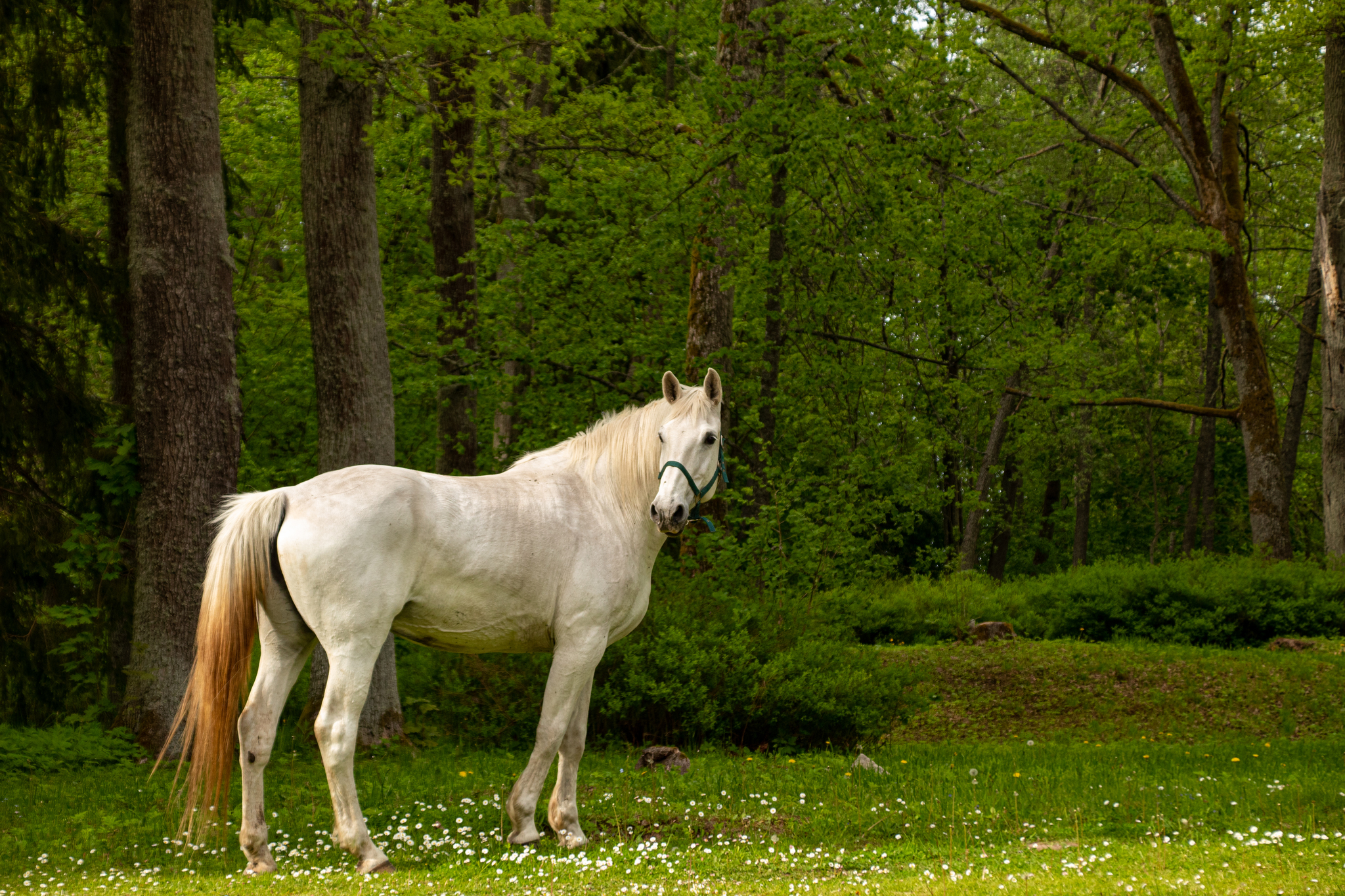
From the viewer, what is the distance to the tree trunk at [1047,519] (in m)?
35.9

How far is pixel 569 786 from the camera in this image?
5895 mm

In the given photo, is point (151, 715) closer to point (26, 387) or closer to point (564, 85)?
point (26, 387)

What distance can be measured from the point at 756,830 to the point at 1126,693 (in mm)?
8392

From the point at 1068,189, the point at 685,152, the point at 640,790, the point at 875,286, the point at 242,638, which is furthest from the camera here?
the point at 1068,189

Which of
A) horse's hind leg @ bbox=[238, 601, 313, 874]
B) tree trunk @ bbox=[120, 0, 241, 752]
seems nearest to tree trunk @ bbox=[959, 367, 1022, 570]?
tree trunk @ bbox=[120, 0, 241, 752]

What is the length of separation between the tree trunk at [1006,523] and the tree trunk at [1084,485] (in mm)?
1803

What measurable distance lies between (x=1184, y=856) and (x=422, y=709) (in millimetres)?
6496

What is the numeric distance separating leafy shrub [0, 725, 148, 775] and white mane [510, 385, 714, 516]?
4.54m

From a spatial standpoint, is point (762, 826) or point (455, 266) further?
point (455, 266)

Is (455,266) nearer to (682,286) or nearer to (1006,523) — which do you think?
(682,286)

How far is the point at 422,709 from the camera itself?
9.77 m

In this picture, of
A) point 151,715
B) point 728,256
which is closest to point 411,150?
point 728,256

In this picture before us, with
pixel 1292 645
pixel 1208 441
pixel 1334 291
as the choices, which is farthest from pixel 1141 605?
pixel 1208 441

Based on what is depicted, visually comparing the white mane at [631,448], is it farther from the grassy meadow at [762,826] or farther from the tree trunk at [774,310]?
the tree trunk at [774,310]
